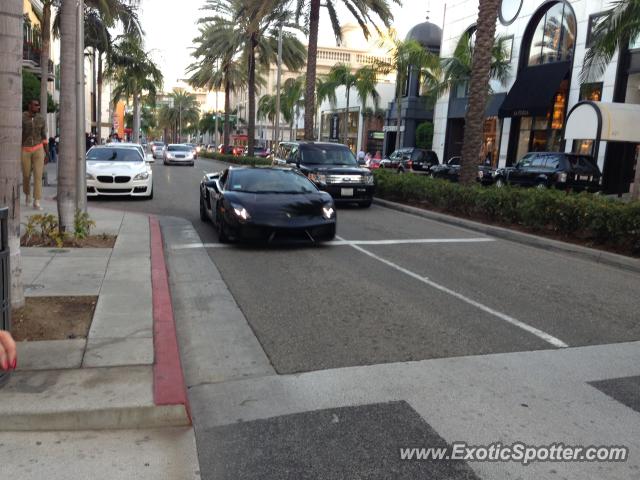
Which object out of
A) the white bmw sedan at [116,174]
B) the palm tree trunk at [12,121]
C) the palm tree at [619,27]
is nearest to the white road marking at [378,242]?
the palm tree trunk at [12,121]

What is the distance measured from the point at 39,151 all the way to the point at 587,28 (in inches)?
975

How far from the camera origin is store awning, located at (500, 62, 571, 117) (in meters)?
29.0

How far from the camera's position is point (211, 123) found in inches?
4641

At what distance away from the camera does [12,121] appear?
18.0ft

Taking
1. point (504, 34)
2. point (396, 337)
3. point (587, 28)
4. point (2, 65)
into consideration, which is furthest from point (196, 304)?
point (504, 34)

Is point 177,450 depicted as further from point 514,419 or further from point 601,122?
point 601,122

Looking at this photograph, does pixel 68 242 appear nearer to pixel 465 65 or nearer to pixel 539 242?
pixel 539 242

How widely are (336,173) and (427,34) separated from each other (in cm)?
3756

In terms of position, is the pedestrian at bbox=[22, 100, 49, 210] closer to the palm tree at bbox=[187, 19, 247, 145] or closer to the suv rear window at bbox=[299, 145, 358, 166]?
the suv rear window at bbox=[299, 145, 358, 166]

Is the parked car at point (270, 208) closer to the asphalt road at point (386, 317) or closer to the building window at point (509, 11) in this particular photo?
the asphalt road at point (386, 317)

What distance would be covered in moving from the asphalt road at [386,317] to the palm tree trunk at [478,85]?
4548 mm

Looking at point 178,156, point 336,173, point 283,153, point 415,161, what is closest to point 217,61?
point 178,156

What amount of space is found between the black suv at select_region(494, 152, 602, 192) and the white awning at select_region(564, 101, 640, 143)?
4.07 feet

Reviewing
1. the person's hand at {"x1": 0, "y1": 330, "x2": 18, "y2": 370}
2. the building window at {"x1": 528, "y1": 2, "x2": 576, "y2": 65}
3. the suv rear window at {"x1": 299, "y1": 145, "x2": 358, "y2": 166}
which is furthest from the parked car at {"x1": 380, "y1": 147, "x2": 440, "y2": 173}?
the person's hand at {"x1": 0, "y1": 330, "x2": 18, "y2": 370}
